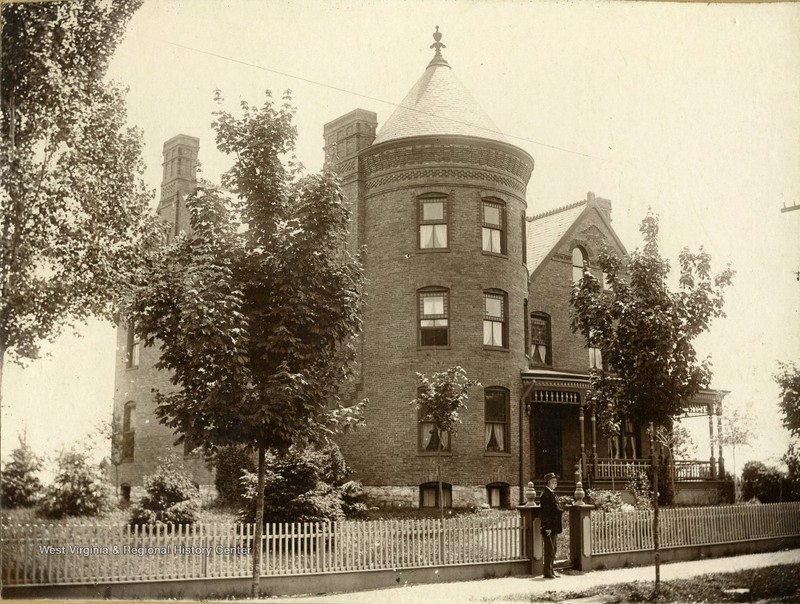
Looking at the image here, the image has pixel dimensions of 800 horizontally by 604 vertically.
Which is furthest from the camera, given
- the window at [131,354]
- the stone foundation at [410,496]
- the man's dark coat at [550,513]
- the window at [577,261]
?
the window at [577,261]

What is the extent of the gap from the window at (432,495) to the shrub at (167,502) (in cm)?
528

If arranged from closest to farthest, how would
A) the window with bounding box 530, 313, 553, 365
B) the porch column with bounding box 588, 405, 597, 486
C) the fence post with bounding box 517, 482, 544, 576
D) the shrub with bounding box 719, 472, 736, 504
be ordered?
1. the fence post with bounding box 517, 482, 544, 576
2. the porch column with bounding box 588, 405, 597, 486
3. the shrub with bounding box 719, 472, 736, 504
4. the window with bounding box 530, 313, 553, 365

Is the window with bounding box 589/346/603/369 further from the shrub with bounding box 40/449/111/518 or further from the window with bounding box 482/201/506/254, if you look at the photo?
the shrub with bounding box 40/449/111/518

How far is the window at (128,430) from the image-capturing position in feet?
74.9

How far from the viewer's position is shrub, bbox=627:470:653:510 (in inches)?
766

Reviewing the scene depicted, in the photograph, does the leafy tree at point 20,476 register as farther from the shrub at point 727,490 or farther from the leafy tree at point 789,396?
the shrub at point 727,490

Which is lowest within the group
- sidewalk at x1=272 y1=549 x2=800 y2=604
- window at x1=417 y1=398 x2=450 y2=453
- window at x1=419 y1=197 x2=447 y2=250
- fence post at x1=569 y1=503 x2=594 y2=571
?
sidewalk at x1=272 y1=549 x2=800 y2=604

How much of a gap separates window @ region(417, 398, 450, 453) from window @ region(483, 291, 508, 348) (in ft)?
8.34

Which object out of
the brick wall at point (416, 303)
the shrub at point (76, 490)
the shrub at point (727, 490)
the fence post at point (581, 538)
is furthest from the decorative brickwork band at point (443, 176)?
the shrub at point (727, 490)

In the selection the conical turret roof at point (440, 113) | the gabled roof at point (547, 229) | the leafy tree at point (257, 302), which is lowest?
the leafy tree at point (257, 302)

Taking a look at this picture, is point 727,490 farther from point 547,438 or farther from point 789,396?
point 789,396

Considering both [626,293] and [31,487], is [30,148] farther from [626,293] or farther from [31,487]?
[626,293]

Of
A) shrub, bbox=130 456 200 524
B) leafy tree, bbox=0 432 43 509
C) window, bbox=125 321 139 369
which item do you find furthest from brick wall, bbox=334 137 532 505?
leafy tree, bbox=0 432 43 509

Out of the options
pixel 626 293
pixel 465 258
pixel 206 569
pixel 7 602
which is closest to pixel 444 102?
pixel 465 258
